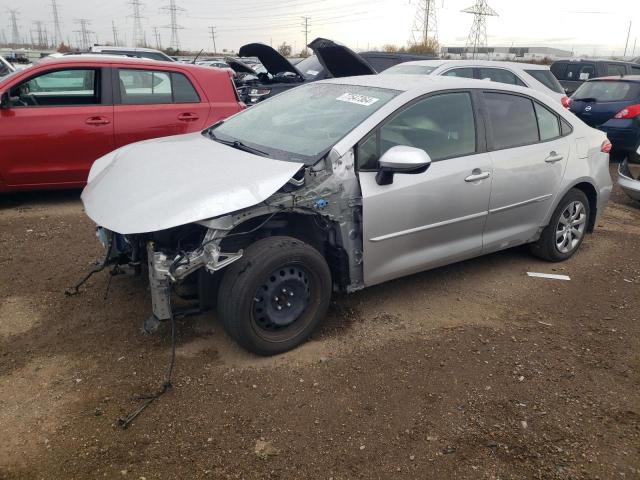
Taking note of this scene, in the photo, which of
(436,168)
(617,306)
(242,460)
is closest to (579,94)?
(617,306)

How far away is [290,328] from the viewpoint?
3.35 metres

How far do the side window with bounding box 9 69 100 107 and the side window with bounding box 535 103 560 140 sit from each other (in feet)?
15.6

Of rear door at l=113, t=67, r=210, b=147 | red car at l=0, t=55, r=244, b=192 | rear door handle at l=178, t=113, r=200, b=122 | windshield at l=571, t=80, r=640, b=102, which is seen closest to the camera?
red car at l=0, t=55, r=244, b=192

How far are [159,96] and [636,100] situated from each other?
28.1ft

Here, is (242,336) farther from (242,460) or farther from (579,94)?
(579,94)

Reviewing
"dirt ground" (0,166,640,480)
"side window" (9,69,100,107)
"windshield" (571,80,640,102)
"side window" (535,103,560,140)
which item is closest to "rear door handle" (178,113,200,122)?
"side window" (9,69,100,107)

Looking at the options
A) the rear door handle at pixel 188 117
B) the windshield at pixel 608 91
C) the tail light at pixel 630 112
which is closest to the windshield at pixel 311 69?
the rear door handle at pixel 188 117

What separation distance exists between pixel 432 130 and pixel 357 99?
576 mm

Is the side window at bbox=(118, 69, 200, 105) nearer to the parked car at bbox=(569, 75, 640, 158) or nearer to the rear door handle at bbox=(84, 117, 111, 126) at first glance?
the rear door handle at bbox=(84, 117, 111, 126)

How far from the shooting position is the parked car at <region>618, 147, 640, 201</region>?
22.3 ft

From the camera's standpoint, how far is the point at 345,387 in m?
3.07

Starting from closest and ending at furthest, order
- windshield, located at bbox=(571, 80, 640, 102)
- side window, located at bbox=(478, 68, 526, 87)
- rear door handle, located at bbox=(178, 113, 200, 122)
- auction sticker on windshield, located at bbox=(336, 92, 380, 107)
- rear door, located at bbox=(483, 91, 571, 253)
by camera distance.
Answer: auction sticker on windshield, located at bbox=(336, 92, 380, 107) → rear door, located at bbox=(483, 91, 571, 253) → rear door handle, located at bbox=(178, 113, 200, 122) → side window, located at bbox=(478, 68, 526, 87) → windshield, located at bbox=(571, 80, 640, 102)

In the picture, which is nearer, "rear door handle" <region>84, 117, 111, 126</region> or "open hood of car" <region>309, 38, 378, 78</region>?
"rear door handle" <region>84, 117, 111, 126</region>

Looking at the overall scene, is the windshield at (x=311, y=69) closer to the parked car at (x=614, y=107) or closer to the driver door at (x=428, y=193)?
the parked car at (x=614, y=107)
